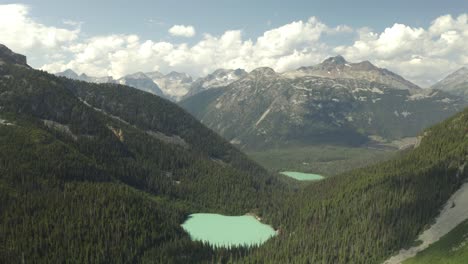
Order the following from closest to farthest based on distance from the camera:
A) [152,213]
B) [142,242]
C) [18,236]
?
[18,236] < [142,242] < [152,213]

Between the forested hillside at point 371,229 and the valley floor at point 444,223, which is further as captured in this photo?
the forested hillside at point 371,229

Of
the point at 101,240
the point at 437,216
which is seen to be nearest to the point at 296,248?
the point at 437,216

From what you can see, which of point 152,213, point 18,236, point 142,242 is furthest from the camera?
point 152,213

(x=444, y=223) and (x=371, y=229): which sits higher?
(x=444, y=223)

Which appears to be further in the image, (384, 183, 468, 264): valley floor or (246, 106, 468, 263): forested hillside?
(246, 106, 468, 263): forested hillside

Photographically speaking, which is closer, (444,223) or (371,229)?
(444,223)

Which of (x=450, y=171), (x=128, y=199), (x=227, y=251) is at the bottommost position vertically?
(x=227, y=251)

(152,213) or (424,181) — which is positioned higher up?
(424,181)

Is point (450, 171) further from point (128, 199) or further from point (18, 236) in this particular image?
point (18, 236)
